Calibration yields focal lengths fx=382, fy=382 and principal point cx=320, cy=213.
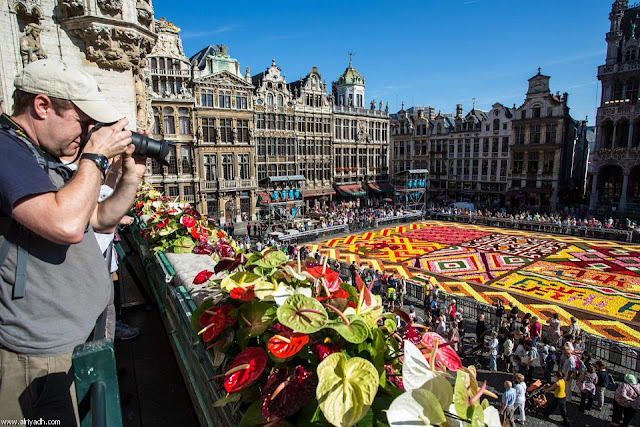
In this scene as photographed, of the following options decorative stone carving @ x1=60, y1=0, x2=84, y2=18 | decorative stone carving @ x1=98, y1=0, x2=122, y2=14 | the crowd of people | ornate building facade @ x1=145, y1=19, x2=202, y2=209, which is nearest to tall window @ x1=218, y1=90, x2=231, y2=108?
ornate building facade @ x1=145, y1=19, x2=202, y2=209

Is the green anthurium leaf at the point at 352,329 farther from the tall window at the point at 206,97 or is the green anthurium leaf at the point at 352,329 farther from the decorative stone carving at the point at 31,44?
the tall window at the point at 206,97

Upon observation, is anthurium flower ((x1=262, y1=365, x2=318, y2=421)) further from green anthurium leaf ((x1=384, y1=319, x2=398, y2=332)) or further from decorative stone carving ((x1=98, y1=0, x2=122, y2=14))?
decorative stone carving ((x1=98, y1=0, x2=122, y2=14))

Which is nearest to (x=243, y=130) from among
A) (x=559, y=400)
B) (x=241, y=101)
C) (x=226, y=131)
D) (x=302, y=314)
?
(x=226, y=131)

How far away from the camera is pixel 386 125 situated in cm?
4862

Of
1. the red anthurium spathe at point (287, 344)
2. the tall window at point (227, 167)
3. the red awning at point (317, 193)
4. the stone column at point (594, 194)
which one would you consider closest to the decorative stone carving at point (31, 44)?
the red anthurium spathe at point (287, 344)

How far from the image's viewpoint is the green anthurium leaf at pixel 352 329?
168 cm

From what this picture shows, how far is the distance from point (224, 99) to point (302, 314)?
34.2 meters

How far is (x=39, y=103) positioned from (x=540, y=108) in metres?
45.6

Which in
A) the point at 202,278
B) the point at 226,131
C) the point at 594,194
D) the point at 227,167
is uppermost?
the point at 226,131

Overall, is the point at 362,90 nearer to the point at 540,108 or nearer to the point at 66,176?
the point at 540,108

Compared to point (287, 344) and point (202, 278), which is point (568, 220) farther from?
point (287, 344)

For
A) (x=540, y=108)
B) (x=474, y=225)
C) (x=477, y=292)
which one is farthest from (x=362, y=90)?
(x=477, y=292)

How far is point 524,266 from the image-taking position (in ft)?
67.7

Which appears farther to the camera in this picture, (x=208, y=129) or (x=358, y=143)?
(x=358, y=143)
